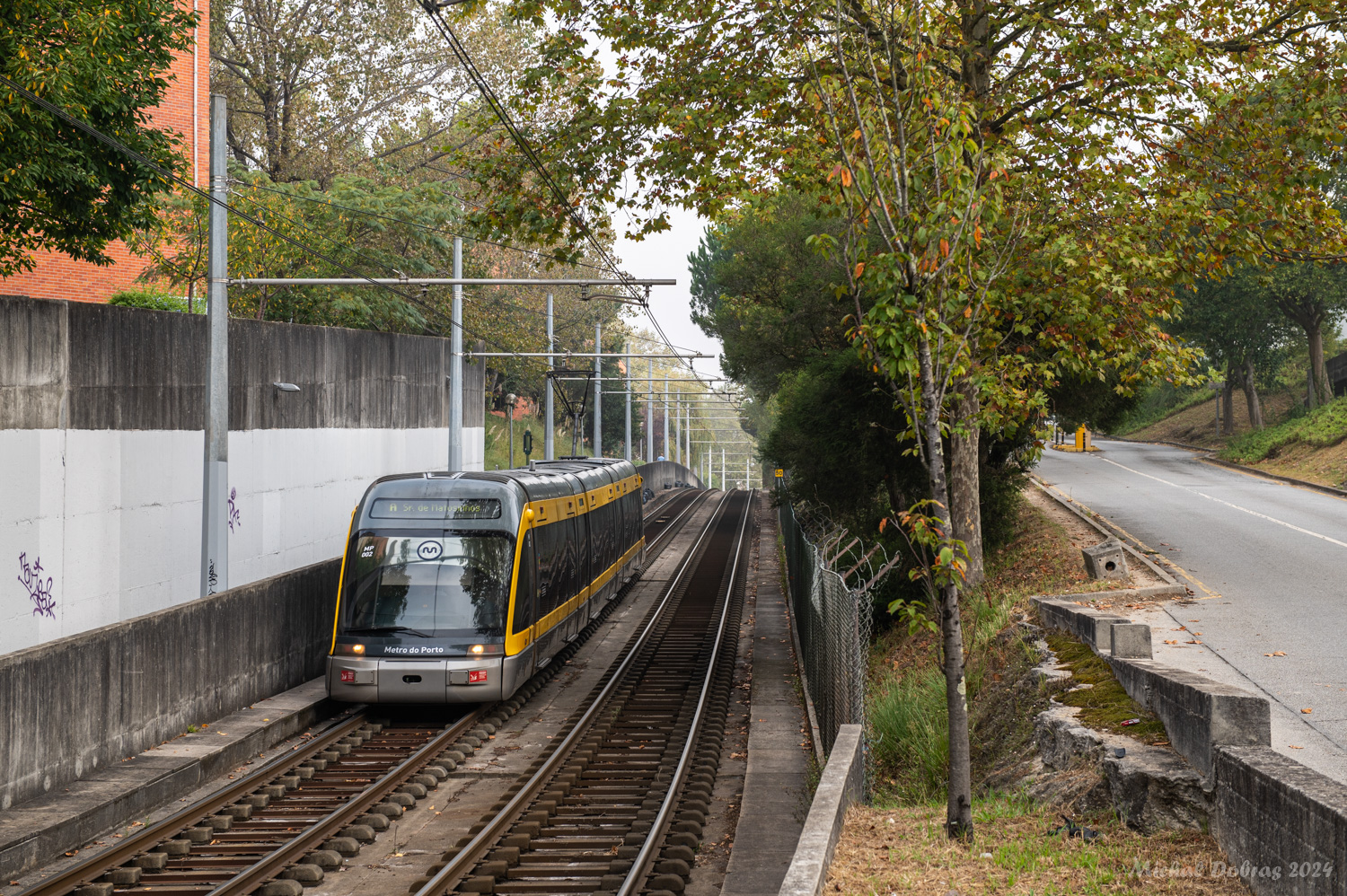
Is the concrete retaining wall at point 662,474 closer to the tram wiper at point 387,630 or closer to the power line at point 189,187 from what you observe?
the power line at point 189,187

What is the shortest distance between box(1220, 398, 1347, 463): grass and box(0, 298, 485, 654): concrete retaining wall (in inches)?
1244

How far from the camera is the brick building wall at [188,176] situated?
2820cm

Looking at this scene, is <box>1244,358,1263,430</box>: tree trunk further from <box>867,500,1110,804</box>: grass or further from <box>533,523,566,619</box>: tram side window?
<box>533,523,566,619</box>: tram side window

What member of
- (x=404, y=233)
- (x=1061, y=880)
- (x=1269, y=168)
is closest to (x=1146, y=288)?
(x=1269, y=168)

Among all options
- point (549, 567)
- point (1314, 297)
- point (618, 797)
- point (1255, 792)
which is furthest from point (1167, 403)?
point (1255, 792)

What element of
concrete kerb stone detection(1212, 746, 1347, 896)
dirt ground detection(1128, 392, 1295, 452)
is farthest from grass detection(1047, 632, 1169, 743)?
dirt ground detection(1128, 392, 1295, 452)

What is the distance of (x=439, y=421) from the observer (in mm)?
34688

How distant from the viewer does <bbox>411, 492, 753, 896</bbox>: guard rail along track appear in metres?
8.66

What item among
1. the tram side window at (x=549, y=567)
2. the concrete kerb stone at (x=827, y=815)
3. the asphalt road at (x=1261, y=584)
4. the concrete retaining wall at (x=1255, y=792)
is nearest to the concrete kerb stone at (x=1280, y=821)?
the concrete retaining wall at (x=1255, y=792)

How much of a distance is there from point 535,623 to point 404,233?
2405cm

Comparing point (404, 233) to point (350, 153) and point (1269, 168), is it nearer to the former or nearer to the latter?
point (350, 153)

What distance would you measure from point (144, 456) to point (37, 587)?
10.4 ft

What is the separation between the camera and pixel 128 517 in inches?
693

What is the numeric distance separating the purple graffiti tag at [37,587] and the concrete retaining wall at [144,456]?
25 millimetres
